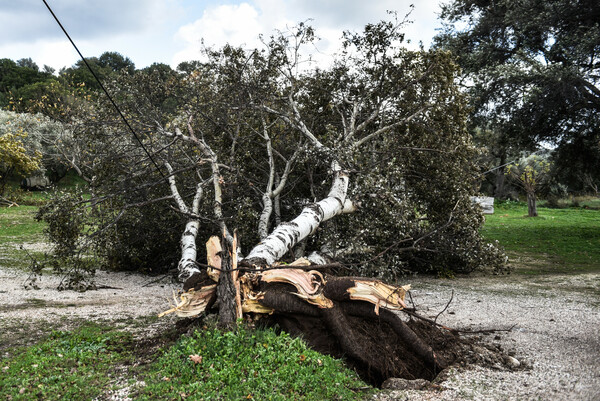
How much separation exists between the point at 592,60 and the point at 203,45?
11.1 m

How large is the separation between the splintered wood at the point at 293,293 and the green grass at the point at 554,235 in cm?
720

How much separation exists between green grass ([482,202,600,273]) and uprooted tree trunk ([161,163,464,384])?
23.4 ft

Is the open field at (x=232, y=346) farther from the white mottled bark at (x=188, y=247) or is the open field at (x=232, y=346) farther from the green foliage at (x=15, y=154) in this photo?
the green foliage at (x=15, y=154)

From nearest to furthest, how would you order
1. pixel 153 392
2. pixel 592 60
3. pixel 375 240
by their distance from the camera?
pixel 153 392, pixel 375 240, pixel 592 60

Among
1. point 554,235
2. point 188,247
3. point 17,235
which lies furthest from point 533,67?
point 17,235

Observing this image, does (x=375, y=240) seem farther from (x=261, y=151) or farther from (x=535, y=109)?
(x=535, y=109)

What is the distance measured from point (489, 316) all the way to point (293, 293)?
3.11 m

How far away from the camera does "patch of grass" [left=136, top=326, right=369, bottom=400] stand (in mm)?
3510

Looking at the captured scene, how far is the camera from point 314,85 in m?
10.4

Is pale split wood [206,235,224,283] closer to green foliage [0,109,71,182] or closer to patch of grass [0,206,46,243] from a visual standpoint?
patch of grass [0,206,46,243]

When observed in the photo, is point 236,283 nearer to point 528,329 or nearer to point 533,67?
Answer: point 528,329

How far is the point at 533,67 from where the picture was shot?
507 inches

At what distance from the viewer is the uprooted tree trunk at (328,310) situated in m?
4.43

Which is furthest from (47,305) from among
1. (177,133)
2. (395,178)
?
(395,178)
